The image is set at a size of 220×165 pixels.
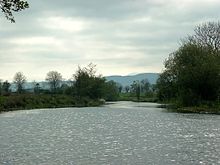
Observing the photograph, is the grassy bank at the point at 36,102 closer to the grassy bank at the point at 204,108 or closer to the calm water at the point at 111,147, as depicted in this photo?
the grassy bank at the point at 204,108

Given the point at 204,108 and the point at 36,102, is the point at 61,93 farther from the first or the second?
the point at 204,108

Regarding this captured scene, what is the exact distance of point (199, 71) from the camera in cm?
7756

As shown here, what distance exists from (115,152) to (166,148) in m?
3.76

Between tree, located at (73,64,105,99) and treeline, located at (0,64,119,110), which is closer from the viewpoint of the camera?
treeline, located at (0,64,119,110)

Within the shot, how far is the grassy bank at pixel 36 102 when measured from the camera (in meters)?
94.0

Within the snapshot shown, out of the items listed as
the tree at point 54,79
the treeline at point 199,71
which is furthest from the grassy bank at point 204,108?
the tree at point 54,79

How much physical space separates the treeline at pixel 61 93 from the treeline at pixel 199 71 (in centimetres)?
3478

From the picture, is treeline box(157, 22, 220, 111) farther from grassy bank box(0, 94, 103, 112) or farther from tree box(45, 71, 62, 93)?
tree box(45, 71, 62, 93)

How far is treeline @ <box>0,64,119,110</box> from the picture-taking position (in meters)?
101

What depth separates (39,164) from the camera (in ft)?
72.6

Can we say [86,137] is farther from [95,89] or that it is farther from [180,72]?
[95,89]

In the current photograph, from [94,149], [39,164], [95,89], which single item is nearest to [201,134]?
[94,149]

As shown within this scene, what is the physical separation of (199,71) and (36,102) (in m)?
44.7

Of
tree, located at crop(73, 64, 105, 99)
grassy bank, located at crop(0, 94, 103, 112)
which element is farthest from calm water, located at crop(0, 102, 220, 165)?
tree, located at crop(73, 64, 105, 99)
